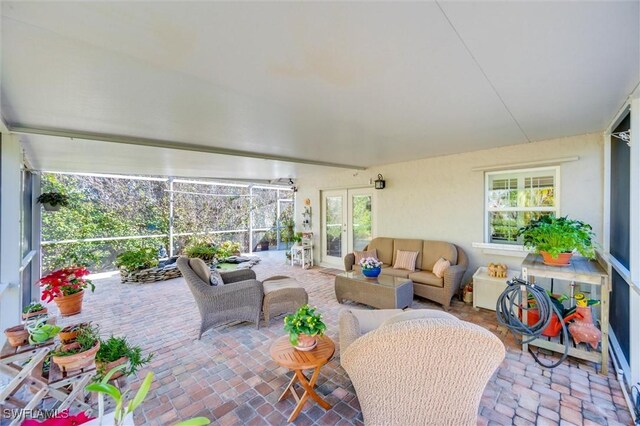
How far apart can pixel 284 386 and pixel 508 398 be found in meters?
1.90

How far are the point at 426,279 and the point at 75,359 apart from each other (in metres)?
4.16

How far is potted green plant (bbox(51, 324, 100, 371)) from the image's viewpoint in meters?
1.87

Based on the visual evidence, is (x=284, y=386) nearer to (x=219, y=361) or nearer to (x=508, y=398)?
(x=219, y=361)

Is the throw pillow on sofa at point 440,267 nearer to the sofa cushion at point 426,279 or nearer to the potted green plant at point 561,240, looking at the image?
the sofa cushion at point 426,279

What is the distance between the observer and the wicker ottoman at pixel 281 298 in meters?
3.53

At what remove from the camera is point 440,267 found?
4.22 metres

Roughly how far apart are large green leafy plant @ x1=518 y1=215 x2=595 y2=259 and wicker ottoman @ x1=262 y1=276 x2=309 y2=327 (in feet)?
9.52

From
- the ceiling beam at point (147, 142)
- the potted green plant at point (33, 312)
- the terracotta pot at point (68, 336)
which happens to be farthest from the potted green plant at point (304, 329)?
the ceiling beam at point (147, 142)

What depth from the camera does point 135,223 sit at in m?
7.21

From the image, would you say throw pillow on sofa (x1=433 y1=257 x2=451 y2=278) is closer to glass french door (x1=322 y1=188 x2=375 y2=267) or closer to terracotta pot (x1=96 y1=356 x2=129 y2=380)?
glass french door (x1=322 y1=188 x2=375 y2=267)

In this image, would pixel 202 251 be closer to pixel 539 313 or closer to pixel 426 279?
pixel 426 279

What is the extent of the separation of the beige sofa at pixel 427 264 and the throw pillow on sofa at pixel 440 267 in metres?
0.06

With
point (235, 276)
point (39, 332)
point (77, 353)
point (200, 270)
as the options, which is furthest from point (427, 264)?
point (39, 332)

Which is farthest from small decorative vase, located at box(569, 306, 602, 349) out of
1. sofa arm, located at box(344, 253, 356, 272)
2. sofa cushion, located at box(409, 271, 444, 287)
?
sofa arm, located at box(344, 253, 356, 272)
